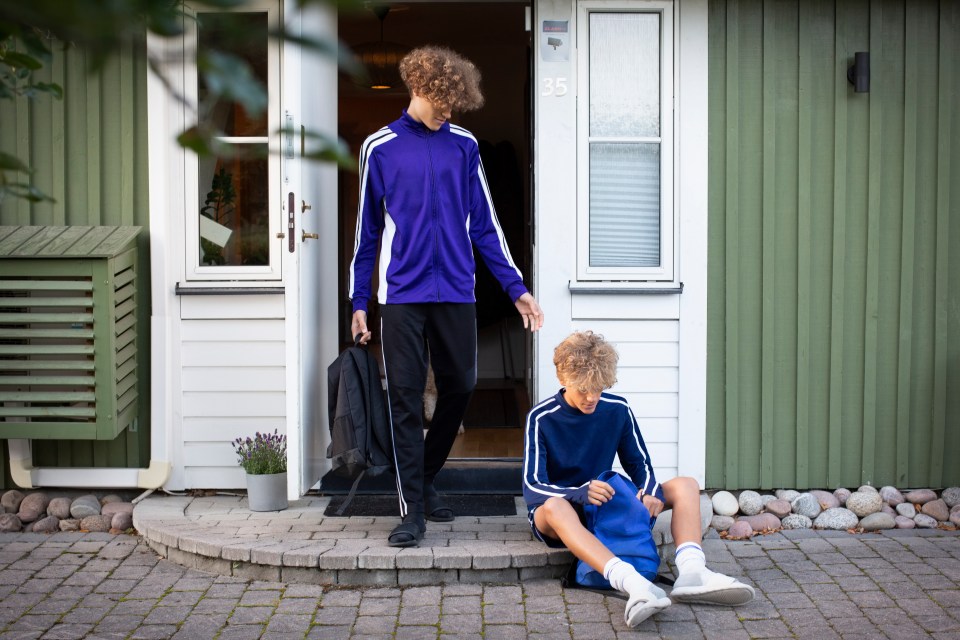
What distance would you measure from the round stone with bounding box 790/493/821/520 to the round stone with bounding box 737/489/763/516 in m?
0.15

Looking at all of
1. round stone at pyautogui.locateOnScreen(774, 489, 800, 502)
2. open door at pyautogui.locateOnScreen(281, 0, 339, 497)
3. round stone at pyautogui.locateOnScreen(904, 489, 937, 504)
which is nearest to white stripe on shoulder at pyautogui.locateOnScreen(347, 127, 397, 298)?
open door at pyautogui.locateOnScreen(281, 0, 339, 497)

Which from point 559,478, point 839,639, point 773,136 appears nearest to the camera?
point 839,639

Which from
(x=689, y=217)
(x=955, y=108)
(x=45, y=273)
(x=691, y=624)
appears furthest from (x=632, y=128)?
(x=45, y=273)

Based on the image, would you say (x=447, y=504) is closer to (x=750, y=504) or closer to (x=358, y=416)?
(x=358, y=416)

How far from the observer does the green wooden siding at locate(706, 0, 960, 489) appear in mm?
4645

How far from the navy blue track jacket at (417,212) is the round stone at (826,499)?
1.64m

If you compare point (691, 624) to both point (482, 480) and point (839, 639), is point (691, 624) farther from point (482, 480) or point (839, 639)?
point (482, 480)

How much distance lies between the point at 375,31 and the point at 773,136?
156 inches

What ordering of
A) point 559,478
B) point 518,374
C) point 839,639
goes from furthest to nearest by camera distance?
point 518,374 < point 559,478 < point 839,639

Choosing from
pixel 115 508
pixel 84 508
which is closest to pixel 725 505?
pixel 115 508

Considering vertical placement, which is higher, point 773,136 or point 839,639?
point 773,136

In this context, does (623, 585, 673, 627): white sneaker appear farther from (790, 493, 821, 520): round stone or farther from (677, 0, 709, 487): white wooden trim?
(790, 493, 821, 520): round stone

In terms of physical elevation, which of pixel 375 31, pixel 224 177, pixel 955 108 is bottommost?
pixel 224 177

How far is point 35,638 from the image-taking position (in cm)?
334
